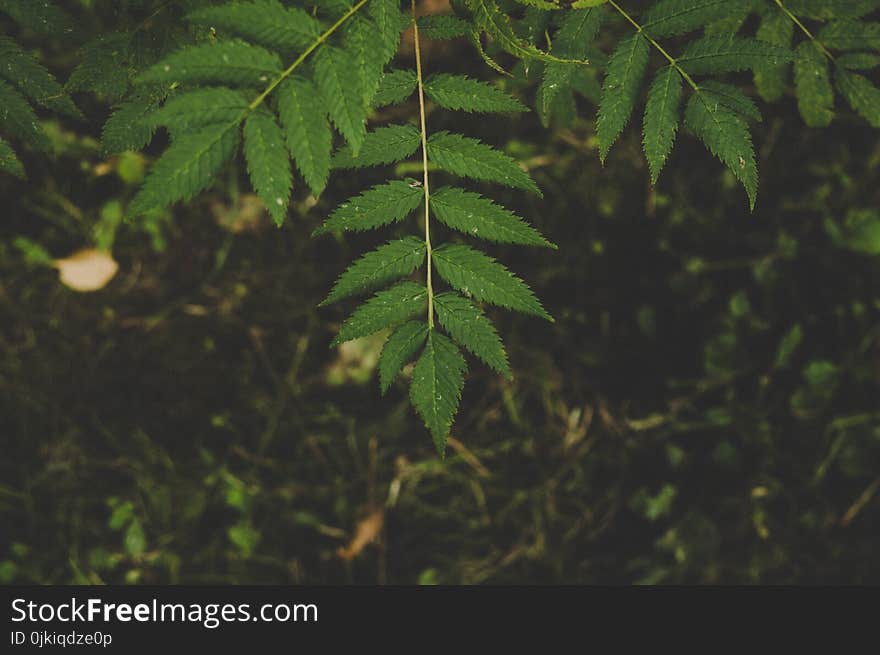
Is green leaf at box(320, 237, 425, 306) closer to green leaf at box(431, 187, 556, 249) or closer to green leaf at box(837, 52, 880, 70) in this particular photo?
green leaf at box(431, 187, 556, 249)

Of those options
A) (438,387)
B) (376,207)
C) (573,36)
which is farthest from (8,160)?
(573,36)

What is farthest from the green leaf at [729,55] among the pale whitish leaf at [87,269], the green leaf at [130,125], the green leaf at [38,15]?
the pale whitish leaf at [87,269]

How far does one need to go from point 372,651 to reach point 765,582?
1500mm

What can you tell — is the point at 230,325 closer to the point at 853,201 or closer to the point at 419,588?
the point at 419,588

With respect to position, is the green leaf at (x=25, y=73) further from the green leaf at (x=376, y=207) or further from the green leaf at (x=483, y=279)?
the green leaf at (x=483, y=279)

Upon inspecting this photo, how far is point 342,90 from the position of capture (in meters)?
1.19

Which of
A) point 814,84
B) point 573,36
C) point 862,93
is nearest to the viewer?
point 573,36

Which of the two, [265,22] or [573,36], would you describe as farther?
[573,36]

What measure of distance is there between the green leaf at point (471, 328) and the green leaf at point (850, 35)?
1093mm

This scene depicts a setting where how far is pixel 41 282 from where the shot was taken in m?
2.67

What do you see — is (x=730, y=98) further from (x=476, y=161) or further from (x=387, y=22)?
(x=387, y=22)

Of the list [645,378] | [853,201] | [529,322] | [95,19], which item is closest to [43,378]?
[95,19]

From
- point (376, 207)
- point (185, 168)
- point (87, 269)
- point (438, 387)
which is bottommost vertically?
point (438, 387)

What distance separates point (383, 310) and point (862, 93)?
4.05 feet
